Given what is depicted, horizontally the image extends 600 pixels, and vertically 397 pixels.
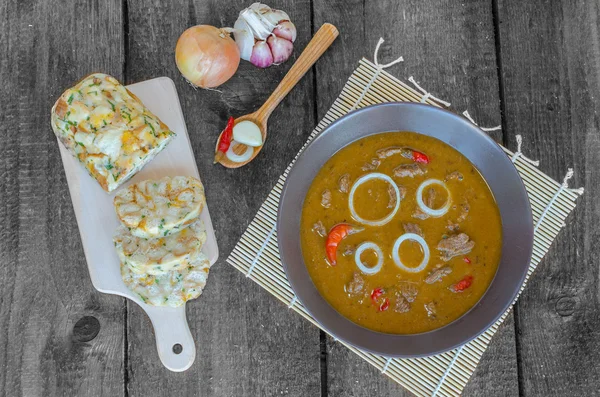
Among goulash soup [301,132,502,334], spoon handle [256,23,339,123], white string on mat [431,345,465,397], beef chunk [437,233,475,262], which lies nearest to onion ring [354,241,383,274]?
goulash soup [301,132,502,334]

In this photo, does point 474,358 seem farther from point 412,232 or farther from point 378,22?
point 378,22

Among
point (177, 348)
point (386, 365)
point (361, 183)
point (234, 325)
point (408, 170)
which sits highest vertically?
point (408, 170)

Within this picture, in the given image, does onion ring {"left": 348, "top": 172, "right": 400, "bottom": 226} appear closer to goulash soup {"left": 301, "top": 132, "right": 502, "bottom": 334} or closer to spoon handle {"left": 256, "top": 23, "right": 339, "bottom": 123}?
goulash soup {"left": 301, "top": 132, "right": 502, "bottom": 334}

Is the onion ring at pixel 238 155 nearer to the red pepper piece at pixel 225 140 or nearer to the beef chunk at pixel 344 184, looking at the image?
the red pepper piece at pixel 225 140

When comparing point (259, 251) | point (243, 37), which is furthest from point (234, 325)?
point (243, 37)

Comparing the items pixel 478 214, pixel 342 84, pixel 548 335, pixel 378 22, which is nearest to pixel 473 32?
pixel 378 22

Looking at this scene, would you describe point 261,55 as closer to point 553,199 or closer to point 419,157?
point 419,157
